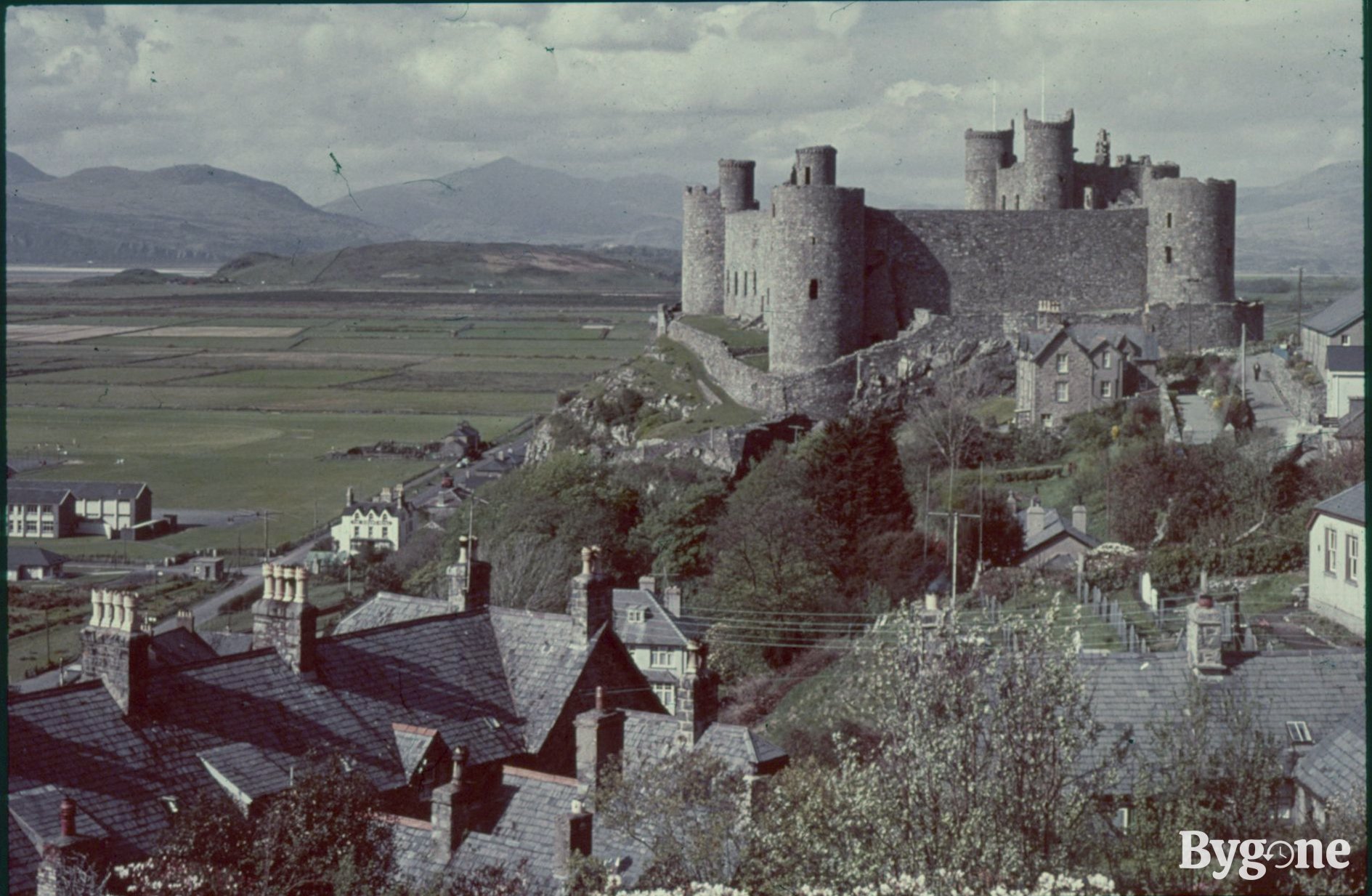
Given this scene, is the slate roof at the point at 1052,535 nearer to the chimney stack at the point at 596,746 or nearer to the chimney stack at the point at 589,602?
the chimney stack at the point at 589,602

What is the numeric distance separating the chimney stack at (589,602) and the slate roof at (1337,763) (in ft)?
26.6

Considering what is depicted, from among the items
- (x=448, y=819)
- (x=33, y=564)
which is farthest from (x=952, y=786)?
(x=33, y=564)

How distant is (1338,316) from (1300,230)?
2132 centimetres

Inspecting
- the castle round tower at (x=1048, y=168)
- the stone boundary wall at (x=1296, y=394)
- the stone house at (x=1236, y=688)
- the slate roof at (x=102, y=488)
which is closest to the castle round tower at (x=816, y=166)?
the castle round tower at (x=1048, y=168)

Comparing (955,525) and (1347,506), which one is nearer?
(1347,506)

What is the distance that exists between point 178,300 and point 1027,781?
11673 centimetres

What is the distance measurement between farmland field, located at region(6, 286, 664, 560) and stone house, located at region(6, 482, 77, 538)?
66 cm

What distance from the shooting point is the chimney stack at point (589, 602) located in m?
22.9

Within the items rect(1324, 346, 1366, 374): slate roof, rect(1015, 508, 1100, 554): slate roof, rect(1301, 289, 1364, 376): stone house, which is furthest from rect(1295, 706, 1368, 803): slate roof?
rect(1301, 289, 1364, 376): stone house

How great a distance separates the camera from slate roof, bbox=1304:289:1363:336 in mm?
51562

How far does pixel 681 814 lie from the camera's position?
680 inches

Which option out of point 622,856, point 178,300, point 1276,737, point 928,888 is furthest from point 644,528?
point 178,300

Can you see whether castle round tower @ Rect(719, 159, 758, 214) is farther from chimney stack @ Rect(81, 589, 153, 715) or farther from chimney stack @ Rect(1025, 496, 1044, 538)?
chimney stack @ Rect(81, 589, 153, 715)

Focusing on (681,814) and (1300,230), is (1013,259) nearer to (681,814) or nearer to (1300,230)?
(1300,230)
